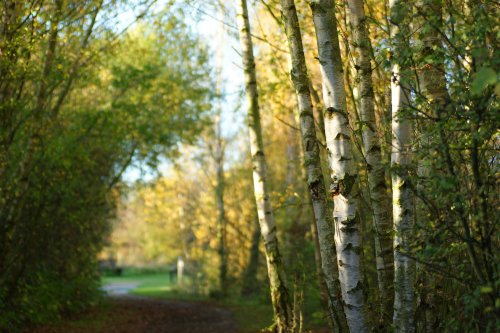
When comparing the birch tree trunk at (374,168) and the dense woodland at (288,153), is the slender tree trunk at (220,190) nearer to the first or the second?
the dense woodland at (288,153)

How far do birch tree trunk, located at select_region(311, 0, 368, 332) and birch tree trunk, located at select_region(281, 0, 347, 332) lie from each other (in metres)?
0.59

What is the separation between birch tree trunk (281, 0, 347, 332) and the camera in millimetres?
5515

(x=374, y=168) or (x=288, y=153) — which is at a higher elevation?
(x=288, y=153)

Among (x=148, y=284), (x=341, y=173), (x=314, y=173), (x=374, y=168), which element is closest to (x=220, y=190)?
(x=314, y=173)

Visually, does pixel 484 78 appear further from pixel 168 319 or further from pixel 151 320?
pixel 168 319

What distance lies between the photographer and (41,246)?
14148 mm

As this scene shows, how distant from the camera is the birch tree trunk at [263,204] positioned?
788 cm

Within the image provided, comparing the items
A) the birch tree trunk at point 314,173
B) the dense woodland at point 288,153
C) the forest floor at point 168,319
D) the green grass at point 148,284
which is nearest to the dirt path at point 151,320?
the forest floor at point 168,319

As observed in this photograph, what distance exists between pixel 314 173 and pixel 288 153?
15120 millimetres

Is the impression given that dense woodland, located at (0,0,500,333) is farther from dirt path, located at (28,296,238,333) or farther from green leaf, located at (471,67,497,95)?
dirt path, located at (28,296,238,333)

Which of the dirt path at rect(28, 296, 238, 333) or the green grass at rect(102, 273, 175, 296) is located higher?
the dirt path at rect(28, 296, 238, 333)

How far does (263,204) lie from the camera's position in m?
8.20

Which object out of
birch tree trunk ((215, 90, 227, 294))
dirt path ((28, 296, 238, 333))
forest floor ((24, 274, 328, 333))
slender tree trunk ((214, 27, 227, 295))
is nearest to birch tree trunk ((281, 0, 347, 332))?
forest floor ((24, 274, 328, 333))

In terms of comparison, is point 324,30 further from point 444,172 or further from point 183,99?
point 183,99
